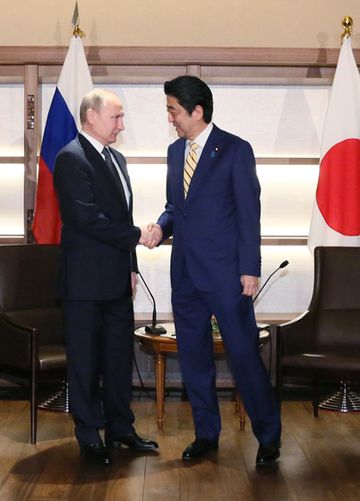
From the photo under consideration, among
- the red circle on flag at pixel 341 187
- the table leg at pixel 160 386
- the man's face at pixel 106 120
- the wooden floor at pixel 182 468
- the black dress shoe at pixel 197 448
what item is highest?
the man's face at pixel 106 120

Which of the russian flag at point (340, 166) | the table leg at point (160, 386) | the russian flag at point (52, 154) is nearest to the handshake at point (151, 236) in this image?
the table leg at point (160, 386)

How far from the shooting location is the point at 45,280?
504 centimetres

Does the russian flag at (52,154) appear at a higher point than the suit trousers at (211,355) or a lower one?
higher

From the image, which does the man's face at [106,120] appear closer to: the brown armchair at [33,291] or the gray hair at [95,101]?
the gray hair at [95,101]

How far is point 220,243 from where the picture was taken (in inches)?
154

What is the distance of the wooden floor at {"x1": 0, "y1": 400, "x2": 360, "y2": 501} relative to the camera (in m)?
3.53

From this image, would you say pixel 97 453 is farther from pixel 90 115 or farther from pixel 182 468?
pixel 90 115

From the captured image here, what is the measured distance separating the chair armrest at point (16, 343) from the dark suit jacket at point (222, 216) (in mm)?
967

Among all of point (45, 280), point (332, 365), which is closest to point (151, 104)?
point (45, 280)

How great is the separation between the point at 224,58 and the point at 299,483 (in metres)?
2.79

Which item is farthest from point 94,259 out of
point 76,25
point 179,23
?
point 179,23

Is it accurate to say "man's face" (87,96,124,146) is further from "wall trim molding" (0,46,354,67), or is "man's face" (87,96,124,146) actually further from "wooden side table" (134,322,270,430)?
"wall trim molding" (0,46,354,67)

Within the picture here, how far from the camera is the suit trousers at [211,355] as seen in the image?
392cm

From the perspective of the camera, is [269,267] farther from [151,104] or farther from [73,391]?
[73,391]
